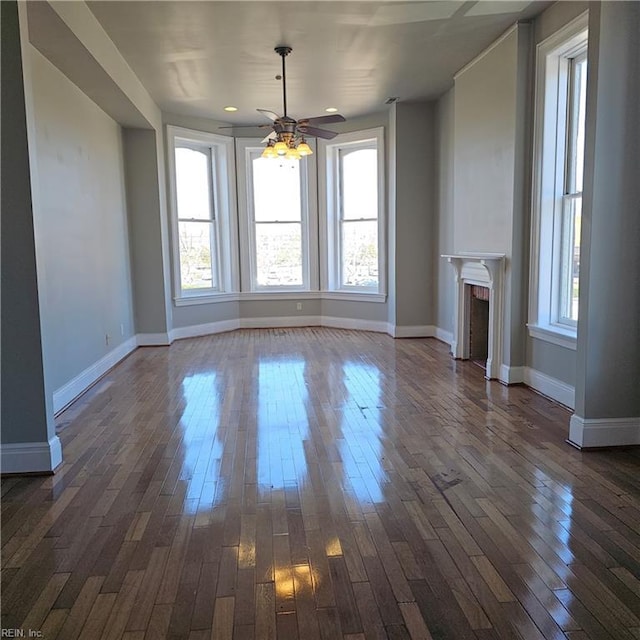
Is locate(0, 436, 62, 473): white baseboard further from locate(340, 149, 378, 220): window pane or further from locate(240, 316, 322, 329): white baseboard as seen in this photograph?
locate(340, 149, 378, 220): window pane

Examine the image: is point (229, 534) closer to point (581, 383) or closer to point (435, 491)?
point (435, 491)

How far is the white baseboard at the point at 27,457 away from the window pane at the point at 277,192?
5787 mm

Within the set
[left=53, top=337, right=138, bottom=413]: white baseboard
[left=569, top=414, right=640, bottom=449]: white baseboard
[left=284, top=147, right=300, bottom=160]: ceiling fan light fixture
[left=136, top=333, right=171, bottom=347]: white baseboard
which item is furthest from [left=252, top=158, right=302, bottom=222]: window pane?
[left=569, top=414, right=640, bottom=449]: white baseboard

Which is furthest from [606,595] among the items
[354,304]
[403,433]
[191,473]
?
[354,304]

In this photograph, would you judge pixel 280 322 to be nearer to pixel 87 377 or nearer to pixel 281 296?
pixel 281 296

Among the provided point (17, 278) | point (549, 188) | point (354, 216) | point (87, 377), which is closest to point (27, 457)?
point (17, 278)

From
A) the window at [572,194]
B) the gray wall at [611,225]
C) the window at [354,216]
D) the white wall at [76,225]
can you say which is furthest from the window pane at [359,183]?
the gray wall at [611,225]

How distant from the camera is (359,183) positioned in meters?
8.08

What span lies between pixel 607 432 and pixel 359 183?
5.63 meters

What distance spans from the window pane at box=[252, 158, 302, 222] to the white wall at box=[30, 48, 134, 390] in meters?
2.31

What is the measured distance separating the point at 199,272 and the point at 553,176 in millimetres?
5285

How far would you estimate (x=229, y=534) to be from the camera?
2439 mm

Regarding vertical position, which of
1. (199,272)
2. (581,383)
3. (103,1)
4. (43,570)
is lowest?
(43,570)

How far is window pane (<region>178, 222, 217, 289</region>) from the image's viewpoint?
7820 mm
